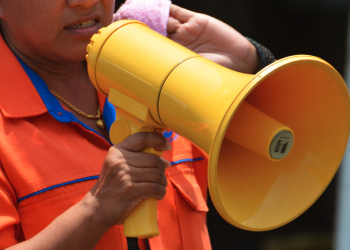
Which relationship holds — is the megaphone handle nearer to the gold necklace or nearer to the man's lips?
the gold necklace

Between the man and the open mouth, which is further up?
the open mouth

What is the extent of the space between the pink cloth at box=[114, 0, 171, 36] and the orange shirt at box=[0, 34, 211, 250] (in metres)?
0.39

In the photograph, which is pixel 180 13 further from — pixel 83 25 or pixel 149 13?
pixel 83 25

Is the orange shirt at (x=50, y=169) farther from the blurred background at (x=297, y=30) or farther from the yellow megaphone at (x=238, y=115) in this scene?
the blurred background at (x=297, y=30)

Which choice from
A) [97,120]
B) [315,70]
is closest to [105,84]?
[97,120]

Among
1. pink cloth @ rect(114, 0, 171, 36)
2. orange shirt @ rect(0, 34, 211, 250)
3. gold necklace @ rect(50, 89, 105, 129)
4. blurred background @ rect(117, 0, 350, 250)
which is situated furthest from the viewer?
blurred background @ rect(117, 0, 350, 250)

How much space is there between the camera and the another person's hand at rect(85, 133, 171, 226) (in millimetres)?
1413

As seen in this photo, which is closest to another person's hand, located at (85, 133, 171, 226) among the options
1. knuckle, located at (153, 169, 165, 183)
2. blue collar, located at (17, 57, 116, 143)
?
knuckle, located at (153, 169, 165, 183)

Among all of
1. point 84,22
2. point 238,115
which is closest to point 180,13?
point 84,22

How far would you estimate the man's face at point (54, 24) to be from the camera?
1.60 m

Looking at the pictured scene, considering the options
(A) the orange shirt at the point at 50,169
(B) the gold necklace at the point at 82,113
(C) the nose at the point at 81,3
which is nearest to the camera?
(A) the orange shirt at the point at 50,169

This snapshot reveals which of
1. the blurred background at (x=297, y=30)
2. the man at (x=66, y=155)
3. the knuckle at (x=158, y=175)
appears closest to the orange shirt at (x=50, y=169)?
the man at (x=66, y=155)

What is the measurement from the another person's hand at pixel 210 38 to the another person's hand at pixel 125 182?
749 mm

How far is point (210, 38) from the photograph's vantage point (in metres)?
2.08
